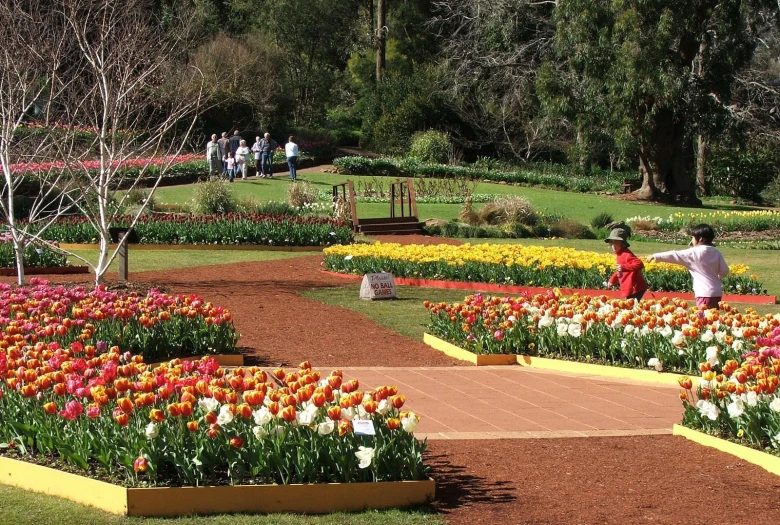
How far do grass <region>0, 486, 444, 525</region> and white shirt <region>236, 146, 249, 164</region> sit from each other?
29.3m

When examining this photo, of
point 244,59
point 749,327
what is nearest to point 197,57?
point 244,59

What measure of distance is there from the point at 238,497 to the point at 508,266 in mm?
10913

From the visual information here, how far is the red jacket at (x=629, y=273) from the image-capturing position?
36.3 feet

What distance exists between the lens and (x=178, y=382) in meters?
5.99

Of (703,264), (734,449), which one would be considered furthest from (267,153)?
(734,449)

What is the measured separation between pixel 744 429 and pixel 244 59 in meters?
37.3

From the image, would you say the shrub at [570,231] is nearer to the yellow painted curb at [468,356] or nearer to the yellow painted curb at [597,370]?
the yellow painted curb at [468,356]

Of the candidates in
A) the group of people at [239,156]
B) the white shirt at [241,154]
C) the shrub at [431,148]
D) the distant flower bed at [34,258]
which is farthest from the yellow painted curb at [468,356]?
the shrub at [431,148]

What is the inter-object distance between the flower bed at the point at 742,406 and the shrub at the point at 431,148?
37.3 m

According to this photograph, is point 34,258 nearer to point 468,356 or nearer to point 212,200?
point 212,200

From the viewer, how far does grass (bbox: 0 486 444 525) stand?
16.6ft

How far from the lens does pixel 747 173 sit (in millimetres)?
42625

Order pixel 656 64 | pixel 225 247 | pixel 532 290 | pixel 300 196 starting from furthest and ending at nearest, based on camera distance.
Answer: pixel 656 64 < pixel 300 196 < pixel 225 247 < pixel 532 290

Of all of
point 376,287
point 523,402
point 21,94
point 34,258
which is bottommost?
point 523,402
